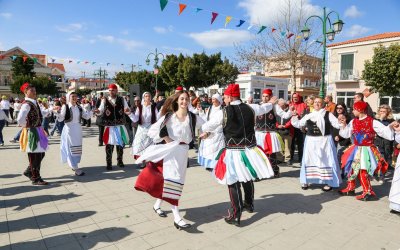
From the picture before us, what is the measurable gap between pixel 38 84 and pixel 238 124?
53.6m

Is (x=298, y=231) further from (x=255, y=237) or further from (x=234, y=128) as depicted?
(x=234, y=128)

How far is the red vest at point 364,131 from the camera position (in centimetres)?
480

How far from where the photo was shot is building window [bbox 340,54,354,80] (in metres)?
31.3

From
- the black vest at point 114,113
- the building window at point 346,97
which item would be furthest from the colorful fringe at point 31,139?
the building window at point 346,97

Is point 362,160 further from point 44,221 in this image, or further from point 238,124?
point 44,221

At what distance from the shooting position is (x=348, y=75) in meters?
31.3

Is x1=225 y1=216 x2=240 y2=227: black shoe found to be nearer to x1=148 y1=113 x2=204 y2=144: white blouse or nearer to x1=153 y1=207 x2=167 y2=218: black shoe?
x1=153 y1=207 x2=167 y2=218: black shoe

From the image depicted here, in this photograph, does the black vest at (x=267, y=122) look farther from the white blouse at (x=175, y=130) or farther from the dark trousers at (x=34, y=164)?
the dark trousers at (x=34, y=164)

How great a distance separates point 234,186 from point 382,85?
2300 centimetres

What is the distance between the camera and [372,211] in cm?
438

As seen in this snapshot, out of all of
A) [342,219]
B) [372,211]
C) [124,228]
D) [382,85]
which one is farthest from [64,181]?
[382,85]

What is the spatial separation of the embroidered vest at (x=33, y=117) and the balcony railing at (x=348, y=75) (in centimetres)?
3167

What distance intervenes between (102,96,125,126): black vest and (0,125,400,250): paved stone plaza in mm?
1282

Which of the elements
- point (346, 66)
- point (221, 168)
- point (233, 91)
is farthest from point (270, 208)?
point (346, 66)
